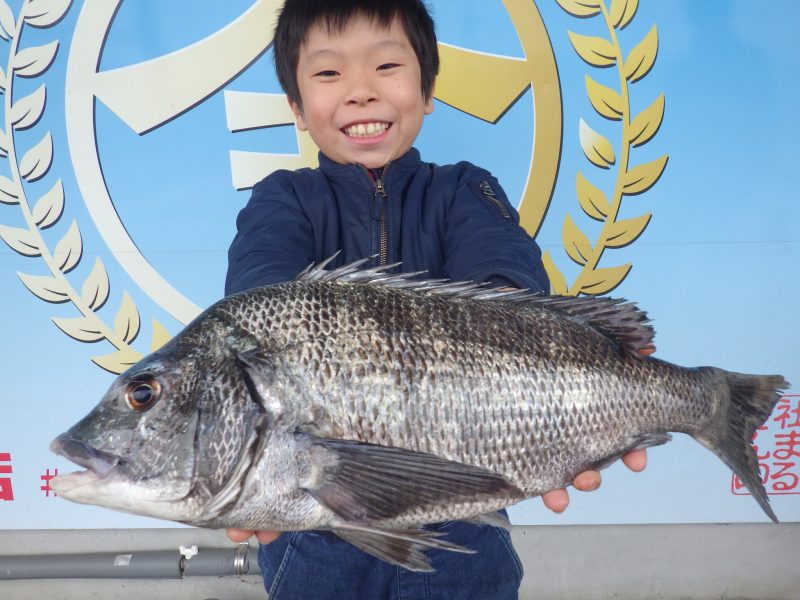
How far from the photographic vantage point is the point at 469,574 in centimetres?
172

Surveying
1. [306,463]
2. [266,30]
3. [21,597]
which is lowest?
[21,597]

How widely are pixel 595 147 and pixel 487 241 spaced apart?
4.02 feet

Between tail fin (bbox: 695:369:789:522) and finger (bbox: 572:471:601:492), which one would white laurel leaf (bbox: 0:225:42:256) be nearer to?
finger (bbox: 572:471:601:492)

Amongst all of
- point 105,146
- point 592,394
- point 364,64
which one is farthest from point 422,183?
point 105,146

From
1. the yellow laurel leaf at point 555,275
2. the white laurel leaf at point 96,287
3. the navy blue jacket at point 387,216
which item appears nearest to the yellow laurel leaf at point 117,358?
the white laurel leaf at point 96,287

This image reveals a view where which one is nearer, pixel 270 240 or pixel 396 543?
pixel 396 543

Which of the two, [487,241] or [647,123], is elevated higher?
[647,123]

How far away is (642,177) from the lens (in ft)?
8.57

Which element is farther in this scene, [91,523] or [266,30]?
[91,523]

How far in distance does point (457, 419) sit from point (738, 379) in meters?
0.84

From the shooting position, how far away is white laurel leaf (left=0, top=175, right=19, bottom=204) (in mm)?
2670

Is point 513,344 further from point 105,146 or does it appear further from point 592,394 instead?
point 105,146

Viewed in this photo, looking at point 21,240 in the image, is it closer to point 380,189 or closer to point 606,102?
point 380,189

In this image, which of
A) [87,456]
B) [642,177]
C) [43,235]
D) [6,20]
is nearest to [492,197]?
[642,177]
